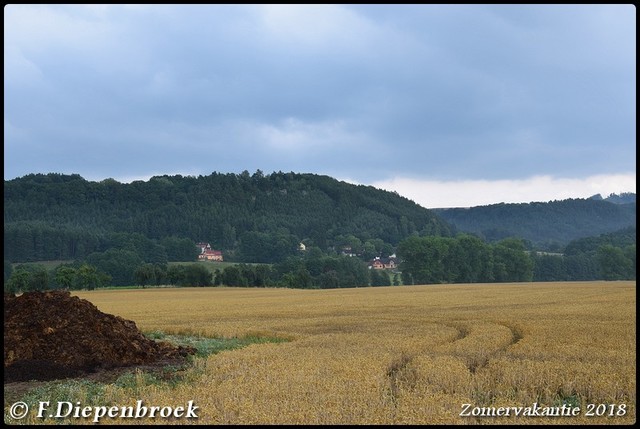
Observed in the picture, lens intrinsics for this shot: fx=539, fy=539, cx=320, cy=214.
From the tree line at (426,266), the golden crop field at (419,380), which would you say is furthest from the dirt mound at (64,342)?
the tree line at (426,266)

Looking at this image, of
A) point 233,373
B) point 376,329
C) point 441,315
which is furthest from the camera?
point 441,315

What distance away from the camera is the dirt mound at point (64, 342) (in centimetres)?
1727

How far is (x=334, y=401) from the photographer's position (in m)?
12.6

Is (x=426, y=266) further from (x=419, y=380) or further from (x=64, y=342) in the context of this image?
(x=419, y=380)

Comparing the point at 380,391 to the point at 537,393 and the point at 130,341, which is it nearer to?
the point at 537,393

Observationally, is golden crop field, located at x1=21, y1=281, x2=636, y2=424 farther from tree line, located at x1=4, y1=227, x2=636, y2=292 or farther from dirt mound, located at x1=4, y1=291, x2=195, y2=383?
tree line, located at x1=4, y1=227, x2=636, y2=292

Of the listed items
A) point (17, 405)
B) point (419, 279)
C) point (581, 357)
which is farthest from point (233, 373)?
point (419, 279)

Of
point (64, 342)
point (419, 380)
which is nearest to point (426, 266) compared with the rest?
point (64, 342)

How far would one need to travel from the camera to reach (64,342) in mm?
18438

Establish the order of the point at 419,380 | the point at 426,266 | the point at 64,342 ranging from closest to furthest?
1. the point at 419,380
2. the point at 64,342
3. the point at 426,266

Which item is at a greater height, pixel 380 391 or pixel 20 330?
pixel 20 330

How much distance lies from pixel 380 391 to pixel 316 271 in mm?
131100

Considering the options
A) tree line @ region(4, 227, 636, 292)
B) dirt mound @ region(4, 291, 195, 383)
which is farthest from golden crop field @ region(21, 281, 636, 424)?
tree line @ region(4, 227, 636, 292)

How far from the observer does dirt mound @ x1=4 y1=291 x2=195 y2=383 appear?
17.3m
